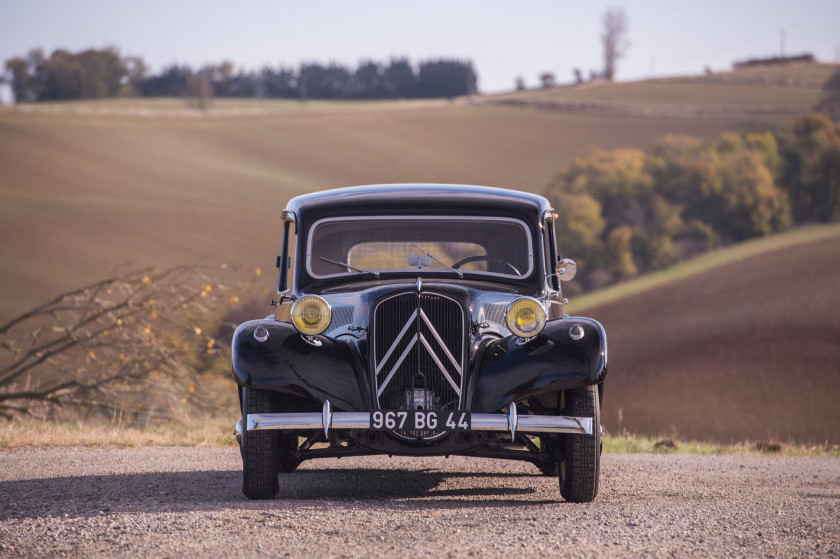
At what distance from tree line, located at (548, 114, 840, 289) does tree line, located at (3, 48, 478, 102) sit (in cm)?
2819

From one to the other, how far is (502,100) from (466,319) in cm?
8559

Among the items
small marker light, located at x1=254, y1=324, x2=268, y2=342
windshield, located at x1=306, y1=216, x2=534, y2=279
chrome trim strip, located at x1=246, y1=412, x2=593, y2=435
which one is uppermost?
windshield, located at x1=306, y1=216, x2=534, y2=279

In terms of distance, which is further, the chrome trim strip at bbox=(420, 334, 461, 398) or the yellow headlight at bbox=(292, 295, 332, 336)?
the yellow headlight at bbox=(292, 295, 332, 336)

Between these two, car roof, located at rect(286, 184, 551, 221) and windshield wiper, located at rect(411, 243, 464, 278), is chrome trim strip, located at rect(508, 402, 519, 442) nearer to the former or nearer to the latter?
windshield wiper, located at rect(411, 243, 464, 278)

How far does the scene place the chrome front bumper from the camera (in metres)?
5.58

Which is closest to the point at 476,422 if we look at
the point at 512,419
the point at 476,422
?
the point at 476,422

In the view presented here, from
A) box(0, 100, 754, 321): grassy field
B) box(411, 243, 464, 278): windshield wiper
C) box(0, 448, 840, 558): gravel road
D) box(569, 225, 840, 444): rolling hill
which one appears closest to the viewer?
box(0, 448, 840, 558): gravel road

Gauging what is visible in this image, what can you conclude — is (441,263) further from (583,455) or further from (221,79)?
(221,79)

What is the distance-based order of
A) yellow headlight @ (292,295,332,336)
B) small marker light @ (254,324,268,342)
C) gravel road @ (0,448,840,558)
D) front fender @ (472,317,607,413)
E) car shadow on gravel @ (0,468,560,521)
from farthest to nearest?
yellow headlight @ (292,295,332,336) < small marker light @ (254,324,268,342) < front fender @ (472,317,607,413) < car shadow on gravel @ (0,468,560,521) < gravel road @ (0,448,840,558)

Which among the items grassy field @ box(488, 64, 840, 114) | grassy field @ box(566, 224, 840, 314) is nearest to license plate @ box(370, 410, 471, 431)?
grassy field @ box(566, 224, 840, 314)

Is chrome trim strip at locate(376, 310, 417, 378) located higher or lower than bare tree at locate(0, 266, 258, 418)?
higher

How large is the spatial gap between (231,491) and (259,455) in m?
0.65

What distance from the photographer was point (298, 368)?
5.98m

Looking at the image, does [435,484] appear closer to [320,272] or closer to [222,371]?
[320,272]
